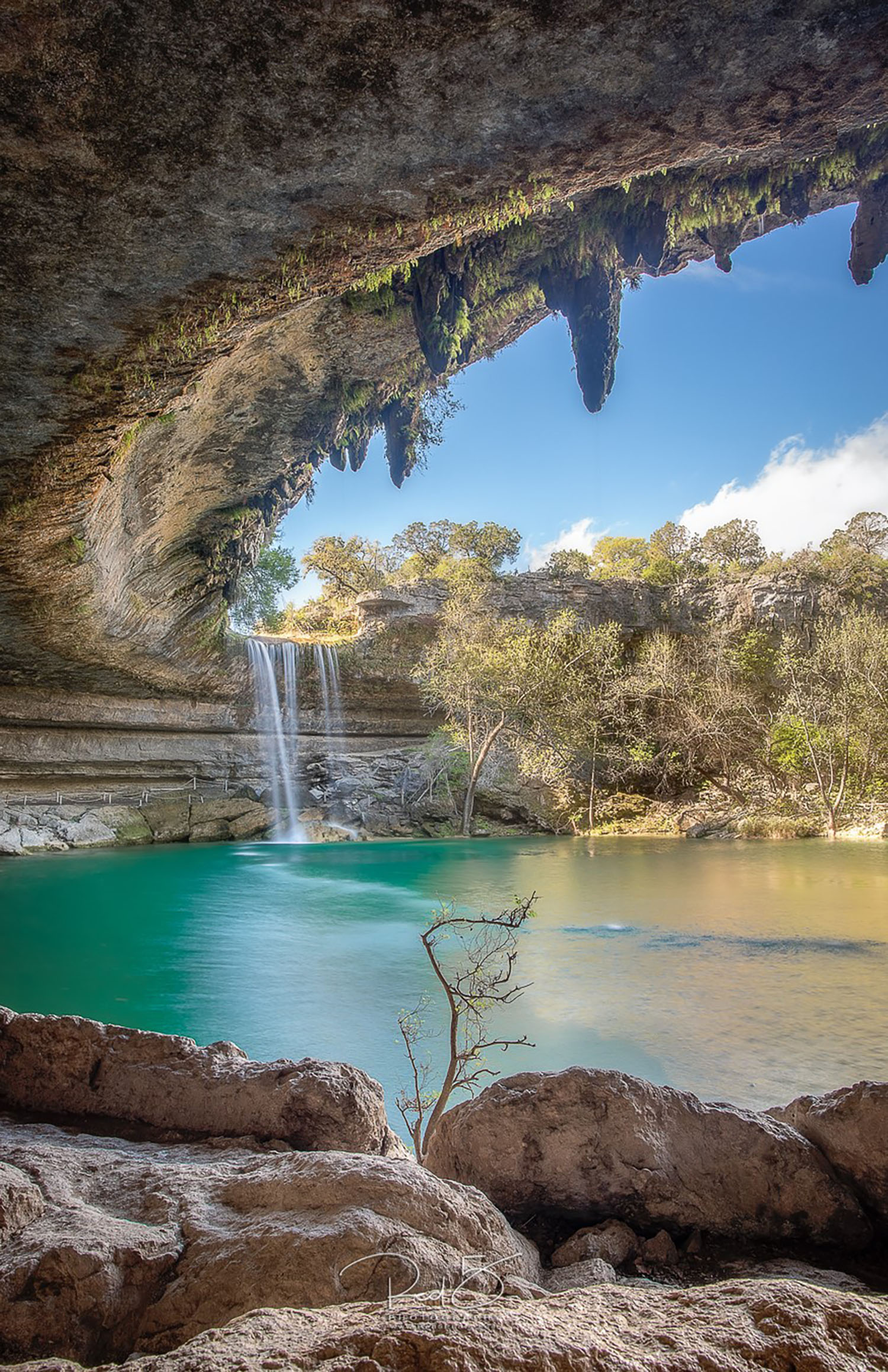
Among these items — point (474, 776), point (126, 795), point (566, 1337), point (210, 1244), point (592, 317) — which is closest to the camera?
point (566, 1337)

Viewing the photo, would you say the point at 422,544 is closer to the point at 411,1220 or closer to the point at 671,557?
the point at 671,557

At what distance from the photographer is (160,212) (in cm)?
325

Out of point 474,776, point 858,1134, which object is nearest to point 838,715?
point 474,776

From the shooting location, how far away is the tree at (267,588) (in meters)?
27.3

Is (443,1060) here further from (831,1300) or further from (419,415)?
(419,415)

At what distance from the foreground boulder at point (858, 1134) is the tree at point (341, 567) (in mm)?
30386

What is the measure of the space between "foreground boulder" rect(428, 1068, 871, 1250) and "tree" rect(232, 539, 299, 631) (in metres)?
25.2

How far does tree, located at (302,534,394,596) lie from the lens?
106 feet

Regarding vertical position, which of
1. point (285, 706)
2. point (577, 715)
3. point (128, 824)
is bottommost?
point (128, 824)

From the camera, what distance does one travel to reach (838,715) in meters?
20.9

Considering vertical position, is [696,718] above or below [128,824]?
A: above

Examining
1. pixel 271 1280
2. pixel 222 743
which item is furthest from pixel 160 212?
pixel 222 743

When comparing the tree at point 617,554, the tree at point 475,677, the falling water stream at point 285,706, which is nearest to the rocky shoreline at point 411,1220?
the tree at point 475,677

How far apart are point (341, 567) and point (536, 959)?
1062 inches
